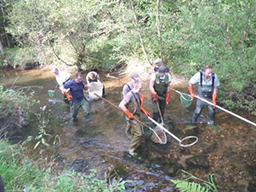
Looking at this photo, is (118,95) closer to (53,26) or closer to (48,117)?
(48,117)

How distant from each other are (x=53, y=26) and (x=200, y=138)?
14.1 m

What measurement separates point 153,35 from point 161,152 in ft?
25.5

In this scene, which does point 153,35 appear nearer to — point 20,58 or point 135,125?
point 135,125

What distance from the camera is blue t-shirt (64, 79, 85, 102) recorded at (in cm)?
687

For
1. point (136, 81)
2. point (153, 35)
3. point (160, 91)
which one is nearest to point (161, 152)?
point (160, 91)

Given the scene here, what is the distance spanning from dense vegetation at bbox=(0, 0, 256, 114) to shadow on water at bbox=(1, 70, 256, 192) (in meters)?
1.53

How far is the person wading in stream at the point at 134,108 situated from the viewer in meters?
4.84

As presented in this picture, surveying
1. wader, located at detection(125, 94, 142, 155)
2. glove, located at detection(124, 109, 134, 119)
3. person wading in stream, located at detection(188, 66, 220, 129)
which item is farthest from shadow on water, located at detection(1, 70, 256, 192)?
glove, located at detection(124, 109, 134, 119)

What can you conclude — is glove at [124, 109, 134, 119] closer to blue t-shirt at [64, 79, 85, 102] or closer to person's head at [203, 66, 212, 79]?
person's head at [203, 66, 212, 79]

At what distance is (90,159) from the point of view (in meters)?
5.55

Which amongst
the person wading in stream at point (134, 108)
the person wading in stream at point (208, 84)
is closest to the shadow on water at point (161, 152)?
the person wading in stream at point (134, 108)

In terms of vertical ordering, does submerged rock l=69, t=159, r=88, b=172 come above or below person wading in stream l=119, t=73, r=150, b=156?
below

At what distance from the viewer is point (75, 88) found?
6.98 metres

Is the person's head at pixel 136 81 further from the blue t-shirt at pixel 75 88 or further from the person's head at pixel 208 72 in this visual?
the blue t-shirt at pixel 75 88
